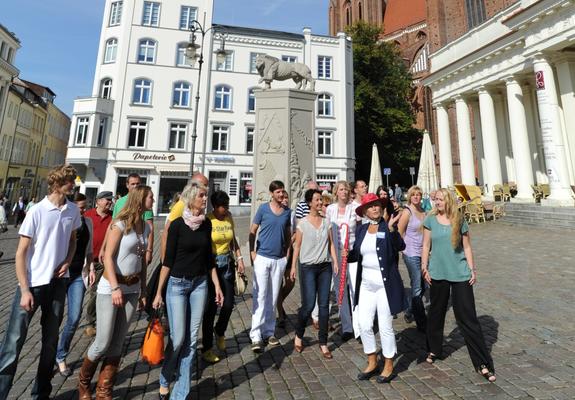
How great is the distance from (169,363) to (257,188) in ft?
21.0

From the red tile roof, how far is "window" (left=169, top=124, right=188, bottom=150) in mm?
37719

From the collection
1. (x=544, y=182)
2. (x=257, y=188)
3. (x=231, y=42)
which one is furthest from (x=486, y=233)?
(x=231, y=42)

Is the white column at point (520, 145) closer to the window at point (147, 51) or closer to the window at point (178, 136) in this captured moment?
the window at point (178, 136)

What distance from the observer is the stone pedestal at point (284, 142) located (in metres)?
8.87

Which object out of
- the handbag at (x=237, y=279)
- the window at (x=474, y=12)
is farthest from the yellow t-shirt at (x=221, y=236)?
the window at (x=474, y=12)

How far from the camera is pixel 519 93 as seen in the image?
18.5m

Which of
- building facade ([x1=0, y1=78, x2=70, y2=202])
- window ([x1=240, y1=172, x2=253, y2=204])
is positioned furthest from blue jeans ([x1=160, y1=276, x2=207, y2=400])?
building facade ([x1=0, y1=78, x2=70, y2=202])

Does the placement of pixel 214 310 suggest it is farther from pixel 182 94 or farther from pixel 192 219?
pixel 182 94

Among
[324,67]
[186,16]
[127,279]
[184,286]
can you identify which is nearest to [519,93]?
[324,67]

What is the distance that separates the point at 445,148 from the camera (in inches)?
979

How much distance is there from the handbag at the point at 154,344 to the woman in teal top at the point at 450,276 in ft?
8.87

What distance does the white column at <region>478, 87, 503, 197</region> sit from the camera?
20172mm

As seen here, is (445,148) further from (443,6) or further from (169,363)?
(169,363)

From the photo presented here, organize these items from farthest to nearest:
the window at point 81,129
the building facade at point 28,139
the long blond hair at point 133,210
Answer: the building facade at point 28,139 < the window at point 81,129 < the long blond hair at point 133,210
